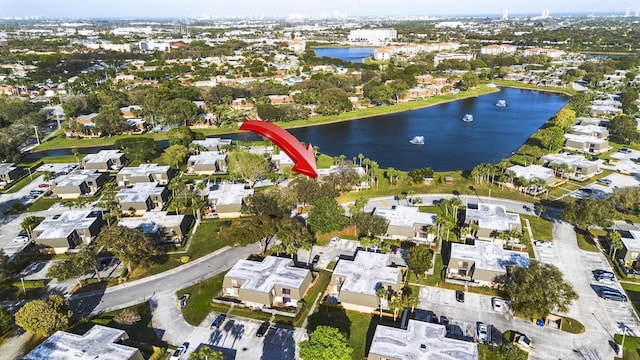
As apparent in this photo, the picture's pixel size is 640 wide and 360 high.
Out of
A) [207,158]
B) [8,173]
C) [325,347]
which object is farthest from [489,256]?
[8,173]

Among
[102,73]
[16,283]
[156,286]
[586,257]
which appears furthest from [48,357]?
[102,73]

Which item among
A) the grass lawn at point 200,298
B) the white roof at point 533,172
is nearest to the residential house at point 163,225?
the grass lawn at point 200,298

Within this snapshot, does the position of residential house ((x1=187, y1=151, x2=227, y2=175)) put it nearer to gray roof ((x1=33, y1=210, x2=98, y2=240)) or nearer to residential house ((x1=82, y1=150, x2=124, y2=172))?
residential house ((x1=82, y1=150, x2=124, y2=172))

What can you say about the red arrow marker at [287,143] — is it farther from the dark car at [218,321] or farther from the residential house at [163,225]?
the residential house at [163,225]

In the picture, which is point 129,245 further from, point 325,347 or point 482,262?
point 482,262

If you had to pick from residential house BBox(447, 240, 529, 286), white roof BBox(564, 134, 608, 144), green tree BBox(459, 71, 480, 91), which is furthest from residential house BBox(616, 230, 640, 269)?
green tree BBox(459, 71, 480, 91)
